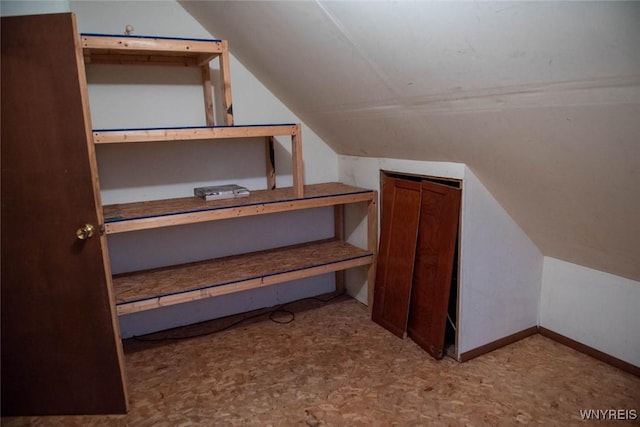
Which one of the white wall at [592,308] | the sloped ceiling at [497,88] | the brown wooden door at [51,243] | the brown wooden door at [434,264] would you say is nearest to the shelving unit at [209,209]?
the brown wooden door at [51,243]


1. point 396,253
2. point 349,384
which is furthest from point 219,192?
point 349,384

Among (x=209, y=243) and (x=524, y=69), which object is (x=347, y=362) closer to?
(x=209, y=243)

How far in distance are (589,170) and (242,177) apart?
84.1 inches

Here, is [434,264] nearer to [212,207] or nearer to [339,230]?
[339,230]

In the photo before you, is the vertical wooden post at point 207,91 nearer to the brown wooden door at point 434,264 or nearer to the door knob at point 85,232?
the door knob at point 85,232

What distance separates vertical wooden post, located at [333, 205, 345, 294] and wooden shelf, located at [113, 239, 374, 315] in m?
0.18

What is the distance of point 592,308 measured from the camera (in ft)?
7.79

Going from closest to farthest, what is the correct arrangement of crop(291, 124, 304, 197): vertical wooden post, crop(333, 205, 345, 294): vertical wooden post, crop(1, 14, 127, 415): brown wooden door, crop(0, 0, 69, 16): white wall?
crop(1, 14, 127, 415): brown wooden door
crop(0, 0, 69, 16): white wall
crop(291, 124, 304, 197): vertical wooden post
crop(333, 205, 345, 294): vertical wooden post

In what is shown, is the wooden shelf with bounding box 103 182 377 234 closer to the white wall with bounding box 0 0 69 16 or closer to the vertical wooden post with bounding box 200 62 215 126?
the vertical wooden post with bounding box 200 62 215 126

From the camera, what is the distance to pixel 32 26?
1.69m

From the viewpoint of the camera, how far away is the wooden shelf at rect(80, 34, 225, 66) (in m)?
2.02
